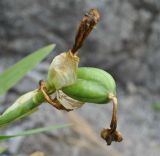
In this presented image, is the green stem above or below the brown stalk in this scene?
below

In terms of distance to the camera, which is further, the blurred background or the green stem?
the blurred background

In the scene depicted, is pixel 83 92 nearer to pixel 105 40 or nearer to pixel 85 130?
pixel 85 130

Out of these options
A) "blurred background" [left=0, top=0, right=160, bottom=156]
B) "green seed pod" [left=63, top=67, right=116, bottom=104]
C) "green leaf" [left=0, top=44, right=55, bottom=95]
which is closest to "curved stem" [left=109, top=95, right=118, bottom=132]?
"green seed pod" [left=63, top=67, right=116, bottom=104]

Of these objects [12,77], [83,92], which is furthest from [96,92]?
[12,77]

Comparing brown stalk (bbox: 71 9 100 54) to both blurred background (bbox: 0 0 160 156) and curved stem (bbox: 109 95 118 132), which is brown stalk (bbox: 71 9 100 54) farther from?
blurred background (bbox: 0 0 160 156)

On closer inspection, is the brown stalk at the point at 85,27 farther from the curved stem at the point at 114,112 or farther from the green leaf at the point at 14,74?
the green leaf at the point at 14,74

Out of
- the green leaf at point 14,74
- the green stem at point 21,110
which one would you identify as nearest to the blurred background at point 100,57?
the green leaf at point 14,74

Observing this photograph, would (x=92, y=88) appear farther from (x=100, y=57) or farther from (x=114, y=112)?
(x=100, y=57)
